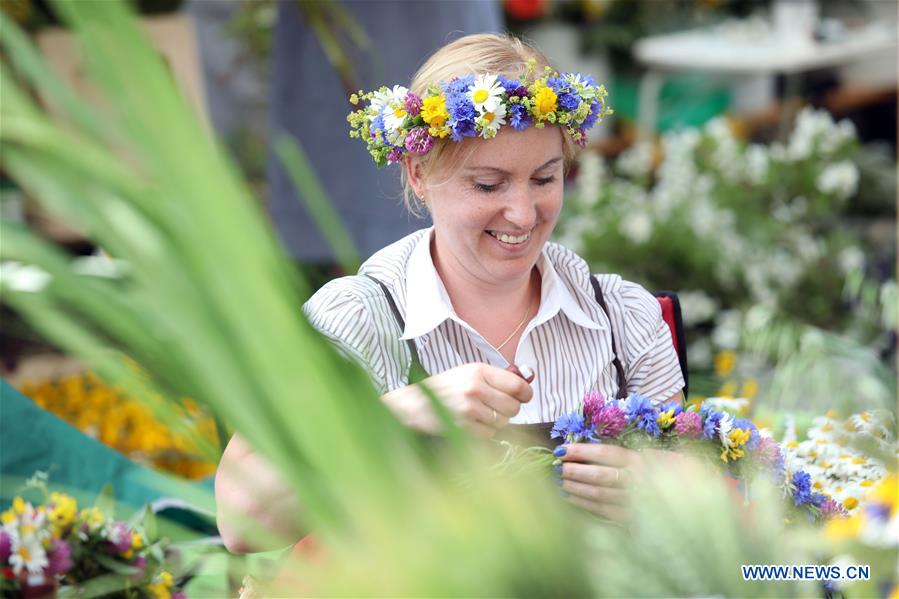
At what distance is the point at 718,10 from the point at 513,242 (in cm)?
586

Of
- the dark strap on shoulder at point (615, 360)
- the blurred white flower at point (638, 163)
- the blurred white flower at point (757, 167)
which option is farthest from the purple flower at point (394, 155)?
the blurred white flower at point (638, 163)

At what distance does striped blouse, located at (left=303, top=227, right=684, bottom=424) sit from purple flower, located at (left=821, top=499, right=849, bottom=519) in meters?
0.37

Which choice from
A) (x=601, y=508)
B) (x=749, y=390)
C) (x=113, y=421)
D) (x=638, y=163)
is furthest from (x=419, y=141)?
(x=638, y=163)

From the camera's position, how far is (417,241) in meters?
1.83

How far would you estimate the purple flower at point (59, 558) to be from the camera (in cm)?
172

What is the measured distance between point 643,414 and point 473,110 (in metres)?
0.50

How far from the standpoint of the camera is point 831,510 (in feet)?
4.59

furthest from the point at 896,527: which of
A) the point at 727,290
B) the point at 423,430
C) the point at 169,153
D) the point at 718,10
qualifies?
the point at 718,10

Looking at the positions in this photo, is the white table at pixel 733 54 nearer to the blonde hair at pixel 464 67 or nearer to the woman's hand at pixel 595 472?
the blonde hair at pixel 464 67

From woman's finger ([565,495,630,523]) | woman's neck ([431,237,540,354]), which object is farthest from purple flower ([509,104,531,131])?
woman's finger ([565,495,630,523])

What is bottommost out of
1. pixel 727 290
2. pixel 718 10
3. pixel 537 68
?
pixel 727 290

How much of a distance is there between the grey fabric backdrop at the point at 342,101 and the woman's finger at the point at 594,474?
2.23 metres

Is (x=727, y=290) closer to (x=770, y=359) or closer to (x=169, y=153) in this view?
(x=770, y=359)

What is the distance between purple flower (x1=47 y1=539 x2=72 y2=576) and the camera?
1.72 metres
